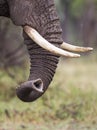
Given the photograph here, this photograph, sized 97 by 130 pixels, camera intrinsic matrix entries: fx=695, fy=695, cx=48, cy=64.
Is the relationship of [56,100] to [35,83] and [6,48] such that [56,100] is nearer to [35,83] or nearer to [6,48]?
[6,48]

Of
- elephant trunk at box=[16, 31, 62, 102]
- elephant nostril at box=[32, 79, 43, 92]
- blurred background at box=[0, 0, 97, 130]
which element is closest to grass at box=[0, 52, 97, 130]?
blurred background at box=[0, 0, 97, 130]

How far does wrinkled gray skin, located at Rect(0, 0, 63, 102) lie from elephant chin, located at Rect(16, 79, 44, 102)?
170 millimetres

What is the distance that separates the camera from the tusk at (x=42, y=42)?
544 cm

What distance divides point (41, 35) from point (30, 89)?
1.87ft

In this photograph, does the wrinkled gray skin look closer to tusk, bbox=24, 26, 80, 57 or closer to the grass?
tusk, bbox=24, 26, 80, 57

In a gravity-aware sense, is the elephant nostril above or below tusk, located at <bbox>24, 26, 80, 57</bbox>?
below

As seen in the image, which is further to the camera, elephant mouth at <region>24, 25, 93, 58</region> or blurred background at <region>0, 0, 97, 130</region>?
blurred background at <region>0, 0, 97, 130</region>

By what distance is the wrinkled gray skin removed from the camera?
5.64 metres

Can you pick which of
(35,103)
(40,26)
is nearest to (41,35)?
(40,26)

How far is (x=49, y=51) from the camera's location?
555 cm

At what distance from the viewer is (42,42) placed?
5586 millimetres

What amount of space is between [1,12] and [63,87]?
14.7 feet

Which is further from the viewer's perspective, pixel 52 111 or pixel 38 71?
pixel 52 111

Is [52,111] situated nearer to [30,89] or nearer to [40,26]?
[40,26]
